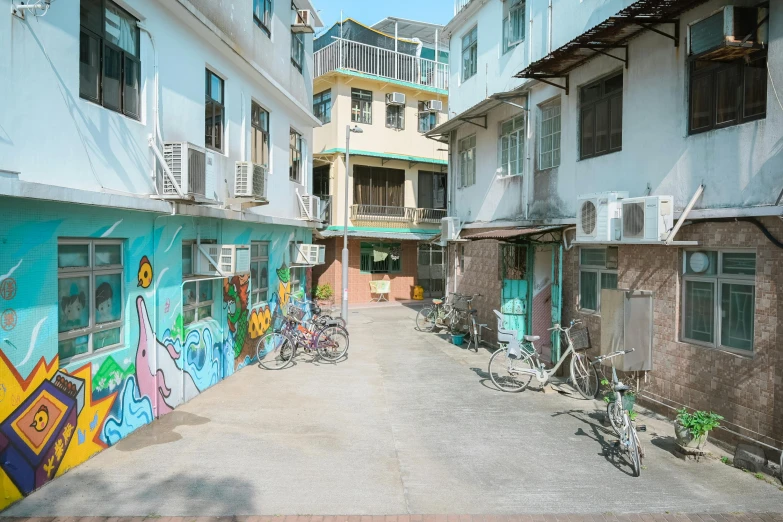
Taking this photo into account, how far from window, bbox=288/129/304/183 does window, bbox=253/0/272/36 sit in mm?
2952

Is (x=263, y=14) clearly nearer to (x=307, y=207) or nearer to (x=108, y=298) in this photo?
(x=307, y=207)

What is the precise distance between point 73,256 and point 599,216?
7.07m

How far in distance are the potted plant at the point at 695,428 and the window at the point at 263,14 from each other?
10.2 metres

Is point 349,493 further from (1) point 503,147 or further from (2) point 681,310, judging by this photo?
(1) point 503,147

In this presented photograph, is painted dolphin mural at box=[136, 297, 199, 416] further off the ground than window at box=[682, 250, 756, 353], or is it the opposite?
window at box=[682, 250, 756, 353]

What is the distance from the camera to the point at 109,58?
661 cm

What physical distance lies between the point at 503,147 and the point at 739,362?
8.13 metres

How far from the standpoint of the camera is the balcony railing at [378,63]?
22.9 meters

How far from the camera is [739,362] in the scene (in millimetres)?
6664

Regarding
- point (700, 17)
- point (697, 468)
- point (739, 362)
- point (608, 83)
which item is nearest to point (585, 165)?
point (608, 83)

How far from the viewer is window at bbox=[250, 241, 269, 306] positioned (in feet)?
39.3

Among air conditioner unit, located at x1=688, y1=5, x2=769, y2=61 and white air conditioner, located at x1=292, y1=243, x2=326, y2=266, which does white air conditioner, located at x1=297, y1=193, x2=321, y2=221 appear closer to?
white air conditioner, located at x1=292, y1=243, x2=326, y2=266

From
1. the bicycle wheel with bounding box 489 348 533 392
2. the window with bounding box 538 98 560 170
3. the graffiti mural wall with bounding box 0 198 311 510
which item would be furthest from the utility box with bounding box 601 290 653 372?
the graffiti mural wall with bounding box 0 198 311 510

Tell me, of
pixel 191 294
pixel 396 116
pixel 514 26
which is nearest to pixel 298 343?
pixel 191 294
